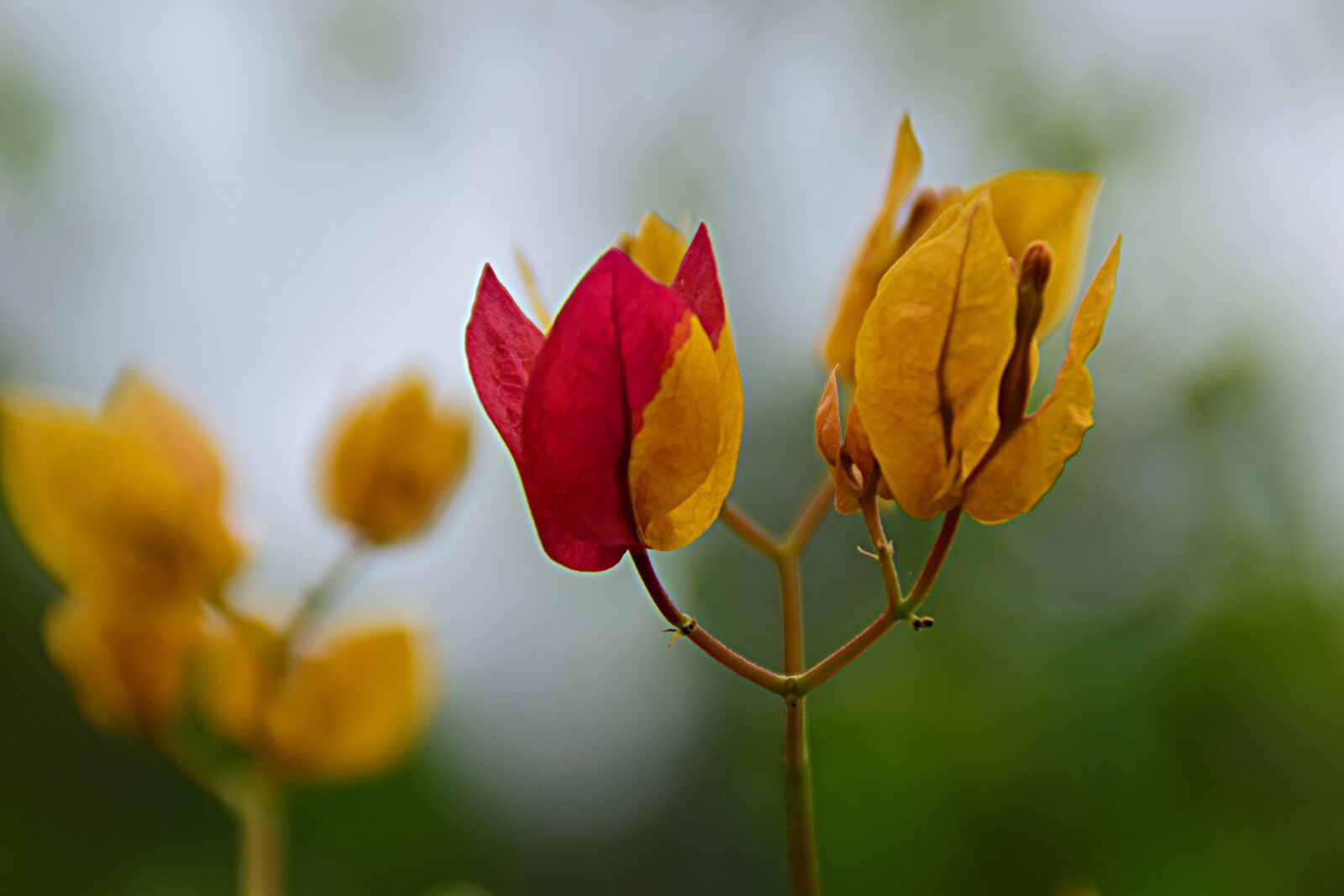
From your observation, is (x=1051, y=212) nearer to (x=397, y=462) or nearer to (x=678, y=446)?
(x=678, y=446)

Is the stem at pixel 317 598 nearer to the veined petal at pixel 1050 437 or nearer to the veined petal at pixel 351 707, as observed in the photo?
the veined petal at pixel 351 707

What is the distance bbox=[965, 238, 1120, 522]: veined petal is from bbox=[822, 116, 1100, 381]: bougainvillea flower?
0.05m

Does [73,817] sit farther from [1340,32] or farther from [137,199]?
[1340,32]

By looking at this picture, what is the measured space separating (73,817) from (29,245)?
988 millimetres

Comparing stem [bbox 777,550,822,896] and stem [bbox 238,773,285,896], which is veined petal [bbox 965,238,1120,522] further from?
stem [bbox 238,773,285,896]

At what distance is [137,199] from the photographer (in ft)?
5.97

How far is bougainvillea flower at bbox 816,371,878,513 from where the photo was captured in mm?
216

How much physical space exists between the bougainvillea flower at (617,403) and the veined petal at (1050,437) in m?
0.05

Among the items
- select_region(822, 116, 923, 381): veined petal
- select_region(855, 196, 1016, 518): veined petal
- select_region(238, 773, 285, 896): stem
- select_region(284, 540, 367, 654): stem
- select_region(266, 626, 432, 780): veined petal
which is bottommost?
select_region(238, 773, 285, 896): stem

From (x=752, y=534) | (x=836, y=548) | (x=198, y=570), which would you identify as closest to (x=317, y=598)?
(x=198, y=570)

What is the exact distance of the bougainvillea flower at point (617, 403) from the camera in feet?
0.66

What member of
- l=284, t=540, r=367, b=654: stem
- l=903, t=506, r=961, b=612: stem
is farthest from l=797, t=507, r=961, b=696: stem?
l=284, t=540, r=367, b=654: stem

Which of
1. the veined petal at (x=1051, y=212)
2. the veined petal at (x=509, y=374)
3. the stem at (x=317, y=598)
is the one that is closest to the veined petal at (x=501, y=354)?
the veined petal at (x=509, y=374)

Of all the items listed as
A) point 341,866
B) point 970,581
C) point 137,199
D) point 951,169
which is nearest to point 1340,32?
point 951,169
